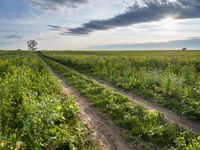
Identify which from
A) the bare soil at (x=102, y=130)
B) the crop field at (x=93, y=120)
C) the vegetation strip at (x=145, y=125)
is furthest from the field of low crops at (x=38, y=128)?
the vegetation strip at (x=145, y=125)

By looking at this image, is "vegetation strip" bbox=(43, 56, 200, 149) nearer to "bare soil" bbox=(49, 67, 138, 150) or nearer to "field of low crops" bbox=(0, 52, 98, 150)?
"bare soil" bbox=(49, 67, 138, 150)

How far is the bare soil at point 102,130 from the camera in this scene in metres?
7.08

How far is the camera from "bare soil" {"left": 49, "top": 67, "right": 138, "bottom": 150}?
708cm

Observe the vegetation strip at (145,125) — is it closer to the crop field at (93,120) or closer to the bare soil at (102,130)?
the crop field at (93,120)

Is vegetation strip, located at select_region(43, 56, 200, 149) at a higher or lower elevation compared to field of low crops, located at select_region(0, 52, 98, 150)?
lower

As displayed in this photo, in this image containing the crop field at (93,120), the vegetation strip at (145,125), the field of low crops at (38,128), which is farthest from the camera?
the vegetation strip at (145,125)

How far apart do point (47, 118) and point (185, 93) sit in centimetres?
722

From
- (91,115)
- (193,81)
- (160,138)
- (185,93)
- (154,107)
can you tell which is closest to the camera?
(160,138)

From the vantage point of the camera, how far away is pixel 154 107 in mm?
10953

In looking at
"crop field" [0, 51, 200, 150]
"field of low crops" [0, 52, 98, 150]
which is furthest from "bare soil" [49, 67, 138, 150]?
"field of low crops" [0, 52, 98, 150]

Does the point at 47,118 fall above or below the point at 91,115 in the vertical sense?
above

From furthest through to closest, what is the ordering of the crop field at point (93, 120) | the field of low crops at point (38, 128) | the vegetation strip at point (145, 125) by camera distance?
1. the vegetation strip at point (145, 125)
2. the crop field at point (93, 120)
3. the field of low crops at point (38, 128)

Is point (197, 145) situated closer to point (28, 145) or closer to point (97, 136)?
point (97, 136)

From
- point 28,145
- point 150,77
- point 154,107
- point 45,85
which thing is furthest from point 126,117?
point 150,77
